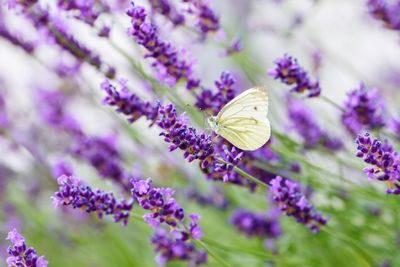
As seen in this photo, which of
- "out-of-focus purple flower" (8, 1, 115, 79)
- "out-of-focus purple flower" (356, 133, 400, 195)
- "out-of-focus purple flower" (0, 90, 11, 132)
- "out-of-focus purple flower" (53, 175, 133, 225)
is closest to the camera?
"out-of-focus purple flower" (356, 133, 400, 195)

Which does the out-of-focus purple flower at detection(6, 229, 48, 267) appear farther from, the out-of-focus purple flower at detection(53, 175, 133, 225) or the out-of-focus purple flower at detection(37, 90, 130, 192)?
the out-of-focus purple flower at detection(37, 90, 130, 192)

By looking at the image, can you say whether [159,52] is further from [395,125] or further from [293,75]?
[395,125]

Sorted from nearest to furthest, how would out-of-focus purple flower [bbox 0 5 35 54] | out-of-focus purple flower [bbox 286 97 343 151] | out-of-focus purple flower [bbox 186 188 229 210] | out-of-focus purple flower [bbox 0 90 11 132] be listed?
out-of-focus purple flower [bbox 286 97 343 151] < out-of-focus purple flower [bbox 0 5 35 54] < out-of-focus purple flower [bbox 186 188 229 210] < out-of-focus purple flower [bbox 0 90 11 132]

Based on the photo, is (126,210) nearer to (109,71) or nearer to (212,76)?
(109,71)

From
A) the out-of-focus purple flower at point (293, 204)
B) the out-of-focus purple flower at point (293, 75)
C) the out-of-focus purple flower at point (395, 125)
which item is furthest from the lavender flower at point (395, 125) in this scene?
the out-of-focus purple flower at point (293, 204)

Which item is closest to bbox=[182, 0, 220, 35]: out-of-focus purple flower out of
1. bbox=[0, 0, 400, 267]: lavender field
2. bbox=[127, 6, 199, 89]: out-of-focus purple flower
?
bbox=[0, 0, 400, 267]: lavender field

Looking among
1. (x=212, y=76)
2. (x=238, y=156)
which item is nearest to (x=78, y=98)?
(x=212, y=76)

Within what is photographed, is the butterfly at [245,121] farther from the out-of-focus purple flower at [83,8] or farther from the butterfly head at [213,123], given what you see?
the out-of-focus purple flower at [83,8]

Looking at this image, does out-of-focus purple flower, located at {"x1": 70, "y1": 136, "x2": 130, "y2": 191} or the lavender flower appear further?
out-of-focus purple flower, located at {"x1": 70, "y1": 136, "x2": 130, "y2": 191}
